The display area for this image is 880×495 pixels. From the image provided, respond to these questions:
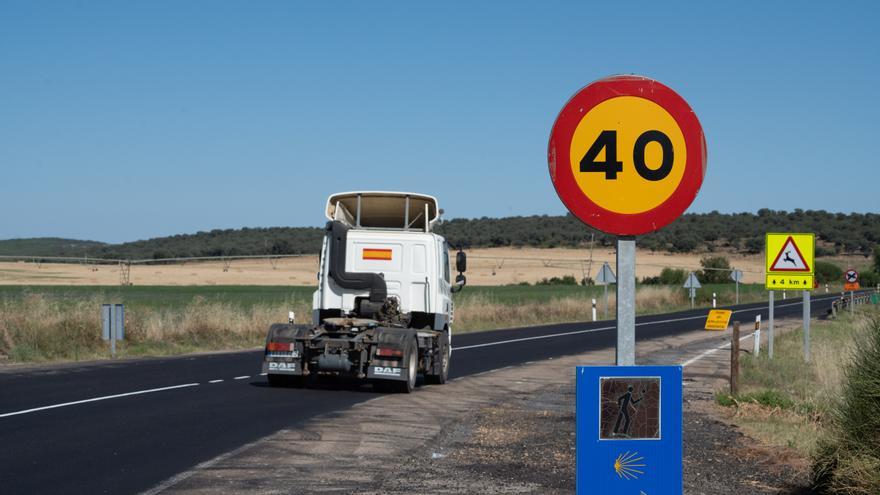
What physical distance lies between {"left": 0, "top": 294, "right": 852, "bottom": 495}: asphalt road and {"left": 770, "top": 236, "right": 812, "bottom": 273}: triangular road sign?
6.55 metres

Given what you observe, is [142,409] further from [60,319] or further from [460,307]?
[460,307]

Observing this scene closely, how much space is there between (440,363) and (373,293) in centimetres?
187

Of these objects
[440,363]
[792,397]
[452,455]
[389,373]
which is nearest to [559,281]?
[440,363]

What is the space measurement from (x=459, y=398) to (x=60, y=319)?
1354 cm

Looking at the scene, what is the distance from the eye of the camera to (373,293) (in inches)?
Result: 784

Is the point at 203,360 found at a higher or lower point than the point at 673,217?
lower

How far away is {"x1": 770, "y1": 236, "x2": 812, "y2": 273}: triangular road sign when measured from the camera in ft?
77.1

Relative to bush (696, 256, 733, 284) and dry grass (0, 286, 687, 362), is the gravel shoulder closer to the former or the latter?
dry grass (0, 286, 687, 362)

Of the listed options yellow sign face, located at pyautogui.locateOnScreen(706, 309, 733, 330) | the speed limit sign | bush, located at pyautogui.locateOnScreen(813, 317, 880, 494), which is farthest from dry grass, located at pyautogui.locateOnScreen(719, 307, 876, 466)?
yellow sign face, located at pyautogui.locateOnScreen(706, 309, 733, 330)

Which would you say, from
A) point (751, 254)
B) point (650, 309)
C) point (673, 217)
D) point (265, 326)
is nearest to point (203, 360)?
point (265, 326)

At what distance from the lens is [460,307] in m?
48.5

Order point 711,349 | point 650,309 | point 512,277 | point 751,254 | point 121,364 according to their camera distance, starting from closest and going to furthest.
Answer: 1. point 121,364
2. point 711,349
3. point 650,309
4. point 512,277
5. point 751,254

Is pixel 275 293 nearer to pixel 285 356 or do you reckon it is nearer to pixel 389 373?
pixel 285 356

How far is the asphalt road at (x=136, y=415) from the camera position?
404 inches
